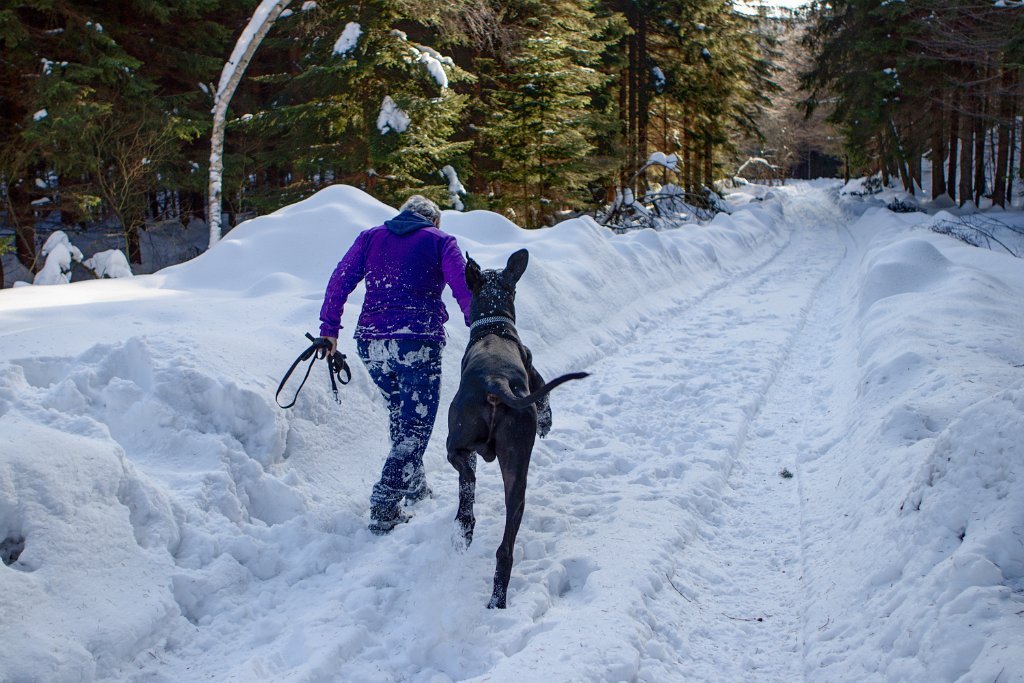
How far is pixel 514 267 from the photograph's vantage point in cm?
423

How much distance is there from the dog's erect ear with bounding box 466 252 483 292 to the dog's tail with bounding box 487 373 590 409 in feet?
2.66

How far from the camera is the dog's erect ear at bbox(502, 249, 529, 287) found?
4215 millimetres

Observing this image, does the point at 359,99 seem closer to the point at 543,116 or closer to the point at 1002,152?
the point at 543,116

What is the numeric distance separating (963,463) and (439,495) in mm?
3083

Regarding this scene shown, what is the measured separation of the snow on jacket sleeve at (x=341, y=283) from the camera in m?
4.58

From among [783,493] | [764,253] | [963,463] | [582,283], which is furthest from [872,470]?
[764,253]

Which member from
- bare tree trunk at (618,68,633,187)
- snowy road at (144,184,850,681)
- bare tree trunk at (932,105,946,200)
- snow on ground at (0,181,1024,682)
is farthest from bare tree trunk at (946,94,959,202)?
snowy road at (144,184,850,681)

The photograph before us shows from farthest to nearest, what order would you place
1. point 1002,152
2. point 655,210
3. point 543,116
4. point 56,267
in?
point 1002,152
point 655,210
point 543,116
point 56,267

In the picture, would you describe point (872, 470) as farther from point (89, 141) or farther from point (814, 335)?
point (89, 141)

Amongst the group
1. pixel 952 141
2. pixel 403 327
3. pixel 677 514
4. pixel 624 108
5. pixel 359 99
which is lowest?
pixel 677 514

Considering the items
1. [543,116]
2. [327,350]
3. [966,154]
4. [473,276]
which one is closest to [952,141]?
[966,154]

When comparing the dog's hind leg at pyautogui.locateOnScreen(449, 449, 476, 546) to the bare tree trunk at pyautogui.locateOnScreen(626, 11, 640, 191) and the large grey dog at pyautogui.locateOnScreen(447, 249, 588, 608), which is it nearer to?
the large grey dog at pyautogui.locateOnScreen(447, 249, 588, 608)

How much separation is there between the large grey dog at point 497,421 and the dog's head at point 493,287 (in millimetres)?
50

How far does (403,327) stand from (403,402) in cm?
47
